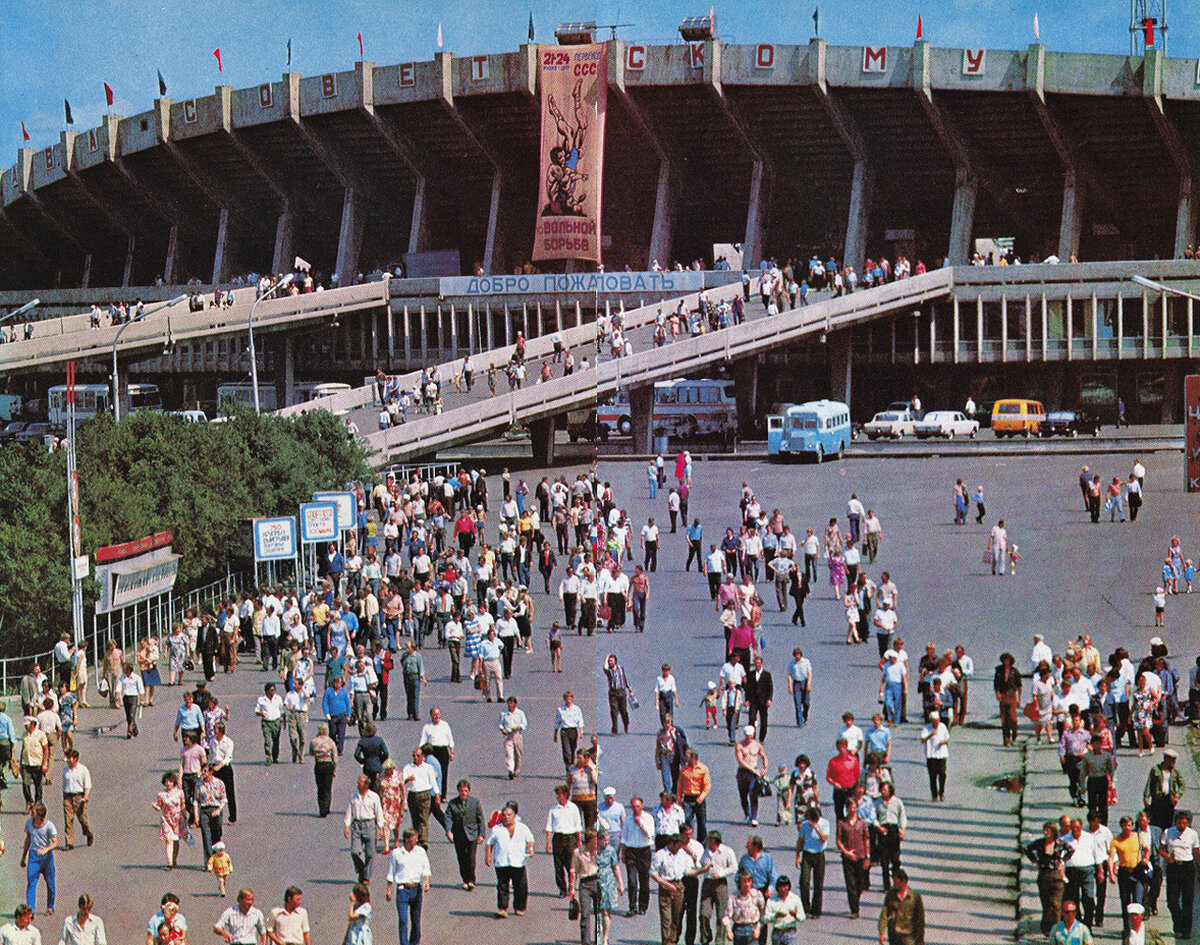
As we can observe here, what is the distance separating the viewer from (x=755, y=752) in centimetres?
1827

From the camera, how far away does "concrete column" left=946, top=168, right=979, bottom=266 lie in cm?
6669

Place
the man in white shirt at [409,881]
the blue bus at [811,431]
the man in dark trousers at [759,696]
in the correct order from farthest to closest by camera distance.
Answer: the blue bus at [811,431], the man in dark trousers at [759,696], the man in white shirt at [409,881]

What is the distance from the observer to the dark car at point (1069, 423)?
37.2 metres

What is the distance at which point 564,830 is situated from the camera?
16.6 meters

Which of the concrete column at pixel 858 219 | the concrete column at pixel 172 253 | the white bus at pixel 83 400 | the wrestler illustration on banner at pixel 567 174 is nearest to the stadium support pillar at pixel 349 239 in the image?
the white bus at pixel 83 400

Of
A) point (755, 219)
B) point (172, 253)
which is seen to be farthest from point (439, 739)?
point (172, 253)

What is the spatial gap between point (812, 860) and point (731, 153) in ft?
183

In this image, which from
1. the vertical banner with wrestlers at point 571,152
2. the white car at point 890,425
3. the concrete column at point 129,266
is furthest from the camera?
the concrete column at point 129,266

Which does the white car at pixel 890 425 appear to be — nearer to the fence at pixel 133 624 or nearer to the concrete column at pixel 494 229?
the fence at pixel 133 624

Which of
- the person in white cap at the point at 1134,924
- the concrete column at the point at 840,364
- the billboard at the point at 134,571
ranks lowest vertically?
the person in white cap at the point at 1134,924

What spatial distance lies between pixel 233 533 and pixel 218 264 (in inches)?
2043

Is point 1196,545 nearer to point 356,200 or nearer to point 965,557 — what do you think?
point 965,557

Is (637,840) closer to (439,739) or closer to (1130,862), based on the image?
(439,739)

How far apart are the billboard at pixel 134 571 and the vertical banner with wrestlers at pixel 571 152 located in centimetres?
1511
